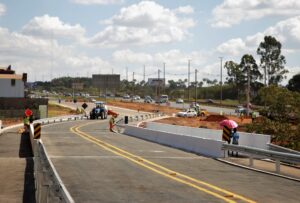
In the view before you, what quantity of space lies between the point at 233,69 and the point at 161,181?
4962 inches

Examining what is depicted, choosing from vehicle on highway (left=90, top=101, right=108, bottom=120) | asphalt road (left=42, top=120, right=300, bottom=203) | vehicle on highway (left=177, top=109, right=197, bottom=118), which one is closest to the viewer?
asphalt road (left=42, top=120, right=300, bottom=203)

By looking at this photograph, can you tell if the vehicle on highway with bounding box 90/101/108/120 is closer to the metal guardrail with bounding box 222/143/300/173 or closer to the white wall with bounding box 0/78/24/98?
the white wall with bounding box 0/78/24/98

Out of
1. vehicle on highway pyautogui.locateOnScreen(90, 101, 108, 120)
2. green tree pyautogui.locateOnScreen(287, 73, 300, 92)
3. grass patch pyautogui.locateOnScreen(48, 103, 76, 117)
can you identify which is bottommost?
grass patch pyautogui.locateOnScreen(48, 103, 76, 117)

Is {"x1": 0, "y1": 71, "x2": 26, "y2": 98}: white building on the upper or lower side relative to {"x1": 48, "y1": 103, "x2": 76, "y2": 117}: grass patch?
upper

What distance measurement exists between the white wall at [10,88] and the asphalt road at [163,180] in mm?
76798

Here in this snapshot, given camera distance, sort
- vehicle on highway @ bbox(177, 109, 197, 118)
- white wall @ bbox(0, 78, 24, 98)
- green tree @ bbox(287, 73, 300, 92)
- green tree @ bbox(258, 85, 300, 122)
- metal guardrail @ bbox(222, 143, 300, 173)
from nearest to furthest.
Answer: metal guardrail @ bbox(222, 143, 300, 173) < green tree @ bbox(258, 85, 300, 122) < vehicle on highway @ bbox(177, 109, 197, 118) < white wall @ bbox(0, 78, 24, 98) < green tree @ bbox(287, 73, 300, 92)

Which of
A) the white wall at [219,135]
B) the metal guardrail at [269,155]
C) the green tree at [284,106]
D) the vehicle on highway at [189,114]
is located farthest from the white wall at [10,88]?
the metal guardrail at [269,155]

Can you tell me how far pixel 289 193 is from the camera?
1515cm

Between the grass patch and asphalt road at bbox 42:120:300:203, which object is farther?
the grass patch

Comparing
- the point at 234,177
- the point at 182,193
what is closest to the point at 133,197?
the point at 182,193

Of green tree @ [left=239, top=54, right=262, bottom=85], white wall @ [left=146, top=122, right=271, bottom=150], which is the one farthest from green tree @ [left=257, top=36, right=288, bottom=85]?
white wall @ [left=146, top=122, right=271, bottom=150]

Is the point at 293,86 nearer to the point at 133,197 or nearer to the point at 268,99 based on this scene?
the point at 268,99

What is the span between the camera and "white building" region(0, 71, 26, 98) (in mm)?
99875

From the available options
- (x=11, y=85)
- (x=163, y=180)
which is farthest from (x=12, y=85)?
(x=163, y=180)
